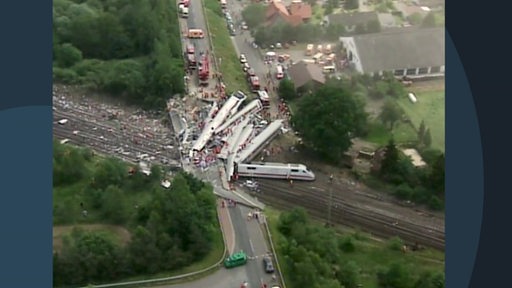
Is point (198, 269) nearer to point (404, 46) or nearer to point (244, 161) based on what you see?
point (244, 161)

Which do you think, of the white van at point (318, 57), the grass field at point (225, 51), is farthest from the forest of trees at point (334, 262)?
the white van at point (318, 57)

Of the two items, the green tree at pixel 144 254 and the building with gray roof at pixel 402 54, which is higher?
the building with gray roof at pixel 402 54

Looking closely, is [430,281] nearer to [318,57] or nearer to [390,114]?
[390,114]

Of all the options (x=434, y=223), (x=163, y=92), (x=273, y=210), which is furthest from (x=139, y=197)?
(x=434, y=223)

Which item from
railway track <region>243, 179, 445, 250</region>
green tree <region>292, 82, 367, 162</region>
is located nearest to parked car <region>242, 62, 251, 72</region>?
green tree <region>292, 82, 367, 162</region>

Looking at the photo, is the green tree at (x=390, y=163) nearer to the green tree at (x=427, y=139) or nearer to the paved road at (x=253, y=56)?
the green tree at (x=427, y=139)

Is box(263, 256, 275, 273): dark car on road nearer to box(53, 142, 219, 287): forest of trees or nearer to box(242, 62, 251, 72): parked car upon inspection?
box(53, 142, 219, 287): forest of trees

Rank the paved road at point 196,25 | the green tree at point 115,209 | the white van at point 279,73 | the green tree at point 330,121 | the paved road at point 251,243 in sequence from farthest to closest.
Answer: the paved road at point 196,25 < the white van at point 279,73 < the green tree at point 330,121 < the green tree at point 115,209 < the paved road at point 251,243
